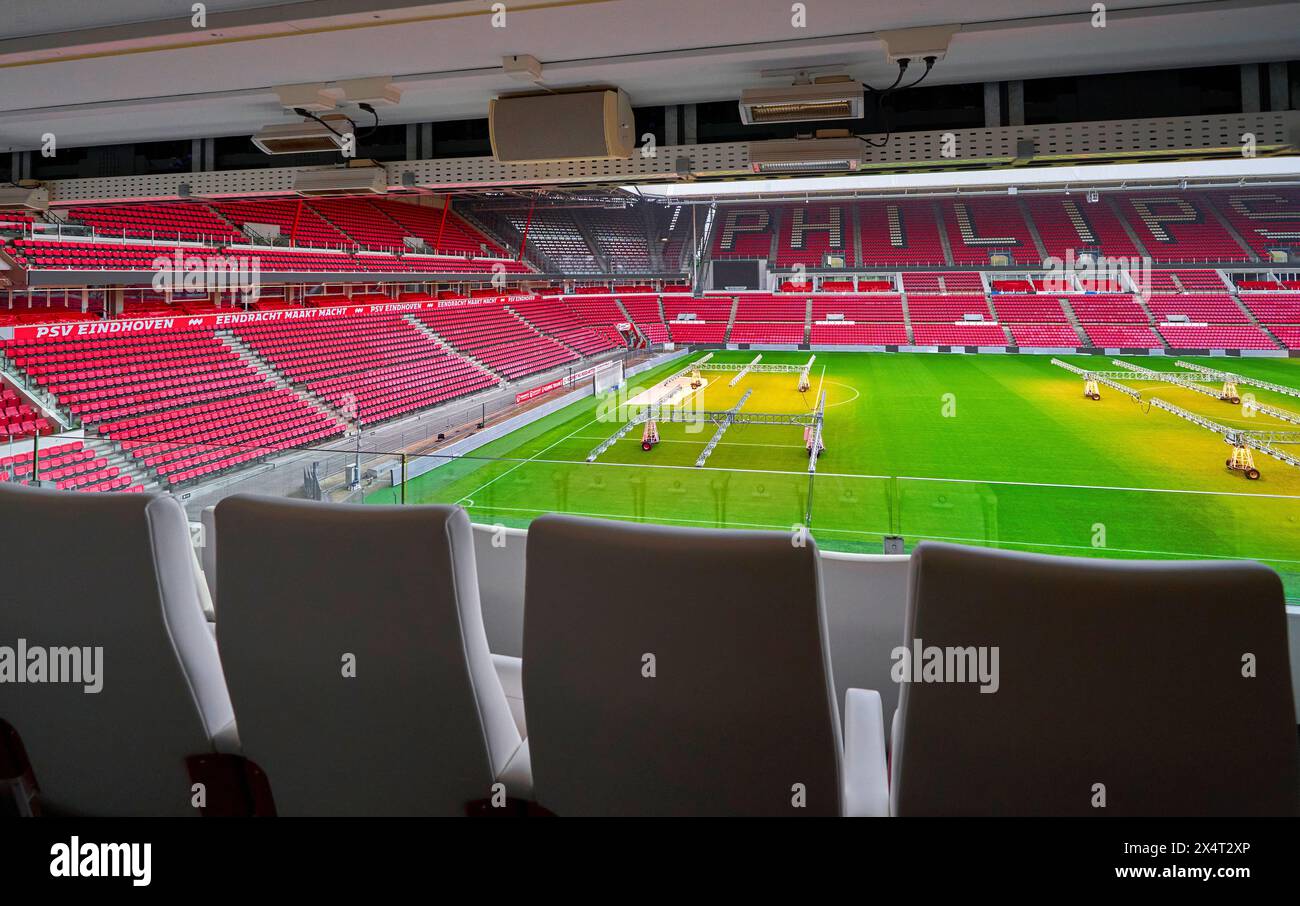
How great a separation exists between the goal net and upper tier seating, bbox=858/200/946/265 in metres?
21.5

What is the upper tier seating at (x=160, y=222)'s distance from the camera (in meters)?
13.9

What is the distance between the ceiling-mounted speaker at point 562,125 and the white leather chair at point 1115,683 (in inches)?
110

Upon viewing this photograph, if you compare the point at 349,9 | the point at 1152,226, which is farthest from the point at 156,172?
the point at 1152,226

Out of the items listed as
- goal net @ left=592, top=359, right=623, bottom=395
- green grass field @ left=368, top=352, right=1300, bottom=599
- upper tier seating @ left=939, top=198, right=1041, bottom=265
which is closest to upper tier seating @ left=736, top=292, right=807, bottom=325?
green grass field @ left=368, top=352, right=1300, bottom=599

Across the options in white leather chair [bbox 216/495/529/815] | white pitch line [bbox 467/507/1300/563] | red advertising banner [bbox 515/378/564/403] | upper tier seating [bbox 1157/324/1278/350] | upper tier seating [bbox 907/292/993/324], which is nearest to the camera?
white leather chair [bbox 216/495/529/815]

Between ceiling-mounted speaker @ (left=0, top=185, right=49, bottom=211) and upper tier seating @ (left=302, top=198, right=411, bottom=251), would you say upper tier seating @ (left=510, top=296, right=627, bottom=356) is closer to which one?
upper tier seating @ (left=302, top=198, right=411, bottom=251)

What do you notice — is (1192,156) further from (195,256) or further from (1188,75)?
(195,256)

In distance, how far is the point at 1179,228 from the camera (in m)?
35.0

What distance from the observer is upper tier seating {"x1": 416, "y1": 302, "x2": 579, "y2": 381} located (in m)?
21.5

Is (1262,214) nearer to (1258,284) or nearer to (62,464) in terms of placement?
(1258,284)

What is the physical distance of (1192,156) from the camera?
2.97 meters

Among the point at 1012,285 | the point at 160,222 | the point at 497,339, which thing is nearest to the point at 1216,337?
the point at 1012,285
